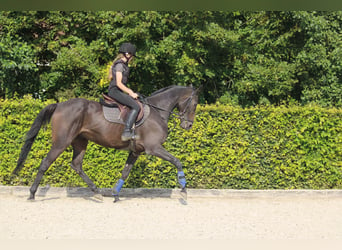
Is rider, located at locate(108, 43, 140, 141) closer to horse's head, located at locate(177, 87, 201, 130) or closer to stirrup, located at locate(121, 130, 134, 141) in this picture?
stirrup, located at locate(121, 130, 134, 141)

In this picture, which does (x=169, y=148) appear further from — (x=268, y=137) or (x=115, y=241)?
(x=115, y=241)

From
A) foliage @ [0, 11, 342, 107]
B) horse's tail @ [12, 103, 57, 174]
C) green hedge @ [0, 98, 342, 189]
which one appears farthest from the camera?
foliage @ [0, 11, 342, 107]

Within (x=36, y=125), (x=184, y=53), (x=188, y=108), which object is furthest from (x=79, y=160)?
(x=184, y=53)

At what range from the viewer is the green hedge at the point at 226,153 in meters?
9.66

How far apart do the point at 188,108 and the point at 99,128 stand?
1860 mm

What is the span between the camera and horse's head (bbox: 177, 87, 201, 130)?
8.62 metres

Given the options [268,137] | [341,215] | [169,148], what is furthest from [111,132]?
[341,215]

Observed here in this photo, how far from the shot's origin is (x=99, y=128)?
27.2 feet

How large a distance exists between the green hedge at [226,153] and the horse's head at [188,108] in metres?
1.21

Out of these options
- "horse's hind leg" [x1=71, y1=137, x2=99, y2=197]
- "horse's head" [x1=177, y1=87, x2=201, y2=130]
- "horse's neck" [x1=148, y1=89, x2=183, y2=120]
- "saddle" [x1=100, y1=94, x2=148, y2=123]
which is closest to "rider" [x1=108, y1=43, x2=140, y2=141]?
"saddle" [x1=100, y1=94, x2=148, y2=123]

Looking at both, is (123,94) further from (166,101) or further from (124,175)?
(124,175)

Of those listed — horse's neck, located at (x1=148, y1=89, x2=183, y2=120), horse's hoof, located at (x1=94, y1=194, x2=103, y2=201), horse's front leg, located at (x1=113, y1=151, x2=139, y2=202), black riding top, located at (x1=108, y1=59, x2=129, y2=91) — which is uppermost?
black riding top, located at (x1=108, y1=59, x2=129, y2=91)

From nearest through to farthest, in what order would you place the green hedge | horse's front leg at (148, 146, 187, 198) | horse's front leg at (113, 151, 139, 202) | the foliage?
horse's front leg at (148, 146, 187, 198)
horse's front leg at (113, 151, 139, 202)
the green hedge
the foliage

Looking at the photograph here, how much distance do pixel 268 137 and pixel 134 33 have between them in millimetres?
4749
